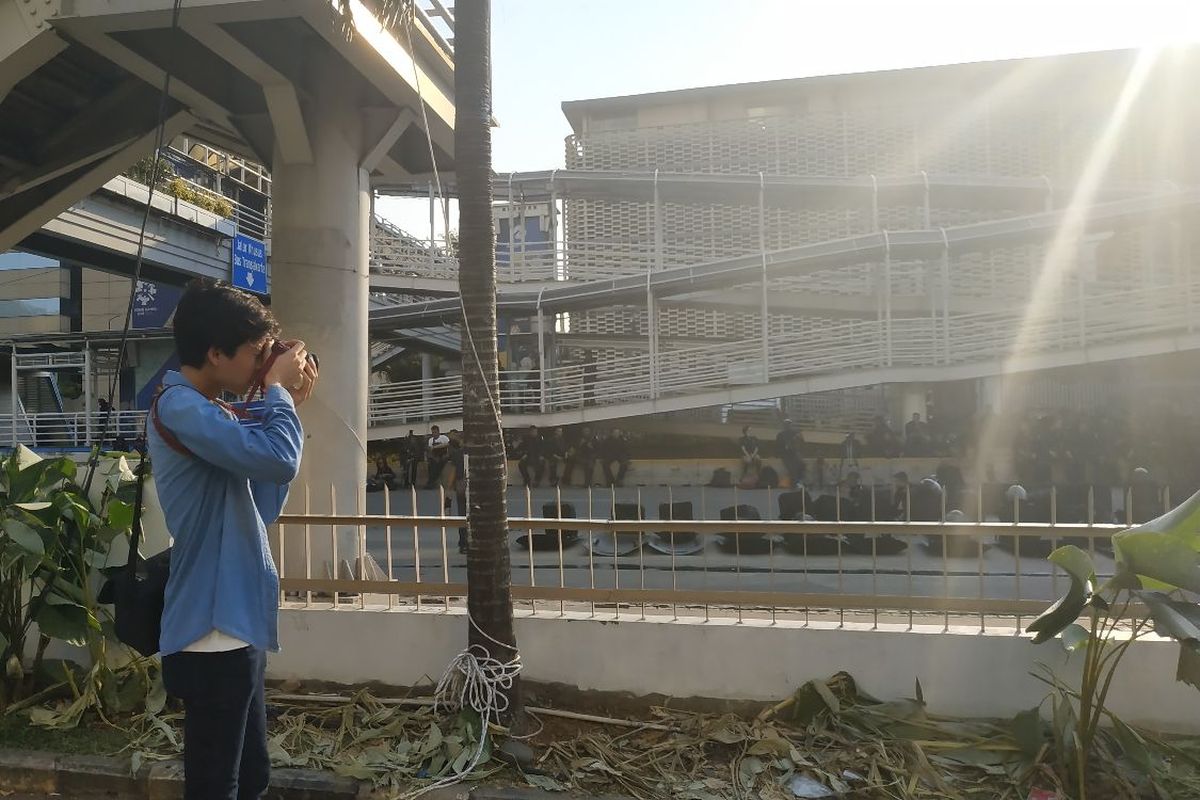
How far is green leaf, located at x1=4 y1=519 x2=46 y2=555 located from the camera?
3.80 m

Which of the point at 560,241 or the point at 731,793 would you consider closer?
the point at 731,793

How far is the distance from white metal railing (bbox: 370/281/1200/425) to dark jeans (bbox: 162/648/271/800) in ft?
51.9

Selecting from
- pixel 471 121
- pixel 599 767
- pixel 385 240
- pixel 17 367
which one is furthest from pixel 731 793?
pixel 17 367

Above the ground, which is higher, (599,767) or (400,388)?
(400,388)

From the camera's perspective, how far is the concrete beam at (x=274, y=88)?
18.3 ft

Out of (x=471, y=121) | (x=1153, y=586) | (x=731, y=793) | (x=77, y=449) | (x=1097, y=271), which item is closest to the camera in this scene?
(x=1153, y=586)

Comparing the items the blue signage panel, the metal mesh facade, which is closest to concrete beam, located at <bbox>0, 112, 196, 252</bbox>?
the blue signage panel

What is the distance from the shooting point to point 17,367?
20.7m

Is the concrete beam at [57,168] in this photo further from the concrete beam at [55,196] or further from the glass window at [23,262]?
the glass window at [23,262]

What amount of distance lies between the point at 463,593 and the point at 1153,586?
3.20m

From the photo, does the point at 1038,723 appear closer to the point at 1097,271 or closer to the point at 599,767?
the point at 599,767

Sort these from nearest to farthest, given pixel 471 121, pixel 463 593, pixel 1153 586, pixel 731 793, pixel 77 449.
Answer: pixel 1153 586
pixel 731 793
pixel 471 121
pixel 463 593
pixel 77 449

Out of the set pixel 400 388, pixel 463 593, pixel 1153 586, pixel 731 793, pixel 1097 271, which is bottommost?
pixel 731 793

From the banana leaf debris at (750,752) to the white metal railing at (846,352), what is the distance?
14211mm
